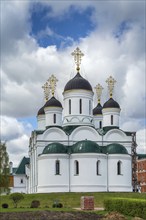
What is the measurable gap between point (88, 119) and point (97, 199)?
54.9 ft

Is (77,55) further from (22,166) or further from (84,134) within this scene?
(22,166)

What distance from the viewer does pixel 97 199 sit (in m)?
43.6

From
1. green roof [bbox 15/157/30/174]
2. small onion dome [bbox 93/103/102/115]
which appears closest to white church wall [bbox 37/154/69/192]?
small onion dome [bbox 93/103/102/115]

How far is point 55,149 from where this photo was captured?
173 ft

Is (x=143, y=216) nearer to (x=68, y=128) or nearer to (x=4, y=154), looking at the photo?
(x=4, y=154)

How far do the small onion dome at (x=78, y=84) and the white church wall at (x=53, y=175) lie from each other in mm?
9902

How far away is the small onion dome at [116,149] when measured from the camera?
176 feet

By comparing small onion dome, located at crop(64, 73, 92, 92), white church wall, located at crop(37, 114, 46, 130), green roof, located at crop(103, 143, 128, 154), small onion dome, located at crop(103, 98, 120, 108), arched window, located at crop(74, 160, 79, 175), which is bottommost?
arched window, located at crop(74, 160, 79, 175)

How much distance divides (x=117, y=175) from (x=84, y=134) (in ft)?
22.1

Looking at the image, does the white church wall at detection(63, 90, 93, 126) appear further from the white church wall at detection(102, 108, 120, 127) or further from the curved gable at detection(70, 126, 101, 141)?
the white church wall at detection(102, 108, 120, 127)

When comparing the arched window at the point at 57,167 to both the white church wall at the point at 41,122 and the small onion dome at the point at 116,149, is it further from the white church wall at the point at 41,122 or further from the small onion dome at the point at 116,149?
the white church wall at the point at 41,122

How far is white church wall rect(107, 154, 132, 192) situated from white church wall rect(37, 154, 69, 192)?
199 inches

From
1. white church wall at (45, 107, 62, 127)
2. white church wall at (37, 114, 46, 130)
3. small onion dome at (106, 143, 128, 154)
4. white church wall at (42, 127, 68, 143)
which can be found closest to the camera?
small onion dome at (106, 143, 128, 154)

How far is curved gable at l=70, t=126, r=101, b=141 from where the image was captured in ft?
185
